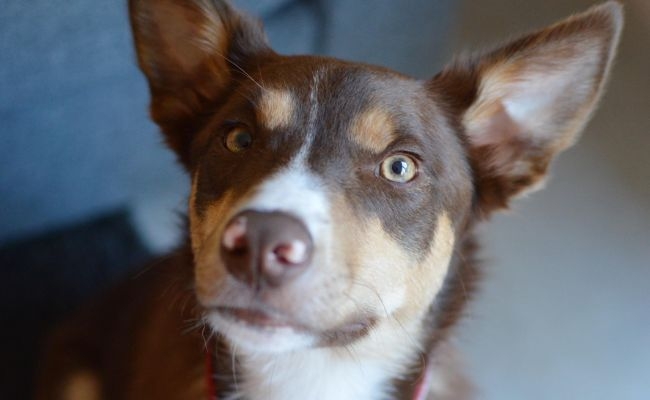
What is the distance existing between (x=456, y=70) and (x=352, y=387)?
2.60 feet

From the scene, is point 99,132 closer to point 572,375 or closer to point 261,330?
point 261,330

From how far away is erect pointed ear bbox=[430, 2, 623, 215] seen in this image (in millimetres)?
1603

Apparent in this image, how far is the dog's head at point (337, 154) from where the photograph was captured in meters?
1.38

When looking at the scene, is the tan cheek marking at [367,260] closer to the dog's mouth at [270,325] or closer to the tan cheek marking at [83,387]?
the dog's mouth at [270,325]

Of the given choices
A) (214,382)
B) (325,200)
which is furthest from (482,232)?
(325,200)

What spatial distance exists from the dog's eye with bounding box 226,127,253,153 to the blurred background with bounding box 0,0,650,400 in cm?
84

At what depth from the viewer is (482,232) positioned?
2996 mm

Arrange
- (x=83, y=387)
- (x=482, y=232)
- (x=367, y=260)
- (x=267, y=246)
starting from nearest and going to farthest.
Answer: (x=267, y=246), (x=367, y=260), (x=83, y=387), (x=482, y=232)

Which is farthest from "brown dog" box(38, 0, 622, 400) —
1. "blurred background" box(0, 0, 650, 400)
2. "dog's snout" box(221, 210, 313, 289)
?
"blurred background" box(0, 0, 650, 400)

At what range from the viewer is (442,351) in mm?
1948

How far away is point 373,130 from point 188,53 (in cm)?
55

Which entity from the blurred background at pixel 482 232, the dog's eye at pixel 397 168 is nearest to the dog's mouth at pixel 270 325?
the dog's eye at pixel 397 168

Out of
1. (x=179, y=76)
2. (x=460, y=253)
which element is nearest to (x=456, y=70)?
(x=460, y=253)

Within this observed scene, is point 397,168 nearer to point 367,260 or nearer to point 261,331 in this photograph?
point 367,260
